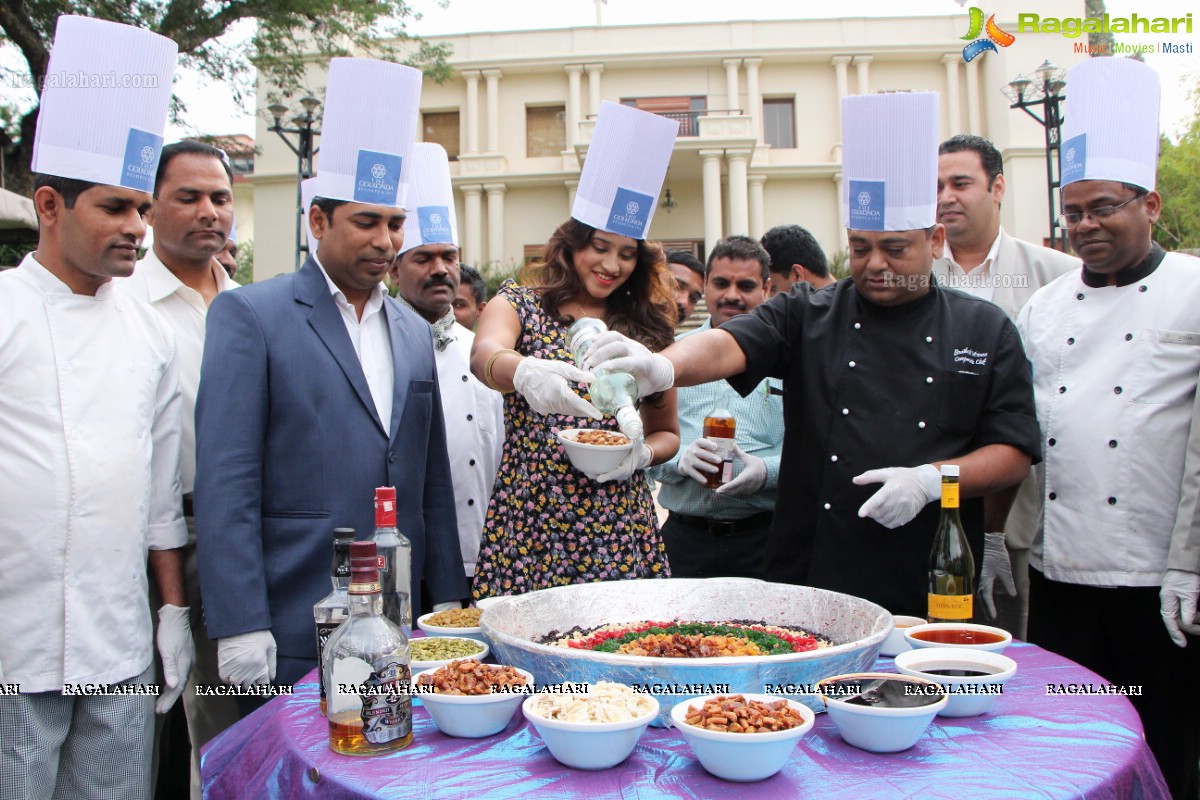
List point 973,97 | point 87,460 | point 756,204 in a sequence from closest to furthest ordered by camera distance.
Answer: point 87,460
point 973,97
point 756,204

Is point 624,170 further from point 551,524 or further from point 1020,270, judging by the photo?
point 1020,270

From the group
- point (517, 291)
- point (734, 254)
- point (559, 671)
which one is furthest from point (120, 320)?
point (734, 254)

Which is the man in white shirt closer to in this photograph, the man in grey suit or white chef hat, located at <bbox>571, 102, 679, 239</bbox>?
white chef hat, located at <bbox>571, 102, 679, 239</bbox>

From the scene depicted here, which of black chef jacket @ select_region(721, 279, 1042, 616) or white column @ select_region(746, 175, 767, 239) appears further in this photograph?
white column @ select_region(746, 175, 767, 239)

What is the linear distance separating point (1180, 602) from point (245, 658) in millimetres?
2403

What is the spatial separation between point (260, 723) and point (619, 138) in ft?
6.66

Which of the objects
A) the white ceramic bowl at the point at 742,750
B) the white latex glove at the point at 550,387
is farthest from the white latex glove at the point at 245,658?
the white ceramic bowl at the point at 742,750

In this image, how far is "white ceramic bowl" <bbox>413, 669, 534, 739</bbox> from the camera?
1.46 metres

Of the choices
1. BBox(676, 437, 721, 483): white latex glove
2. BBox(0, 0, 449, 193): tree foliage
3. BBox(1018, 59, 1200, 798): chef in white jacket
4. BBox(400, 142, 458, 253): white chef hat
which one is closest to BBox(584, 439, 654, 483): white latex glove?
BBox(676, 437, 721, 483): white latex glove

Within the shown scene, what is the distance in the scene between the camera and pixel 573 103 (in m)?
24.9

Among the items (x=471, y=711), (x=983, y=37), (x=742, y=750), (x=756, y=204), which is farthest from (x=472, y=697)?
(x=756, y=204)

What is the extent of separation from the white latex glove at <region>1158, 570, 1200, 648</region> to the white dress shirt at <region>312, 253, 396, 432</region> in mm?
2155

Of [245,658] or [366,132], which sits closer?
[245,658]

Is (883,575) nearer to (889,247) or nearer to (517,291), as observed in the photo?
(889,247)
